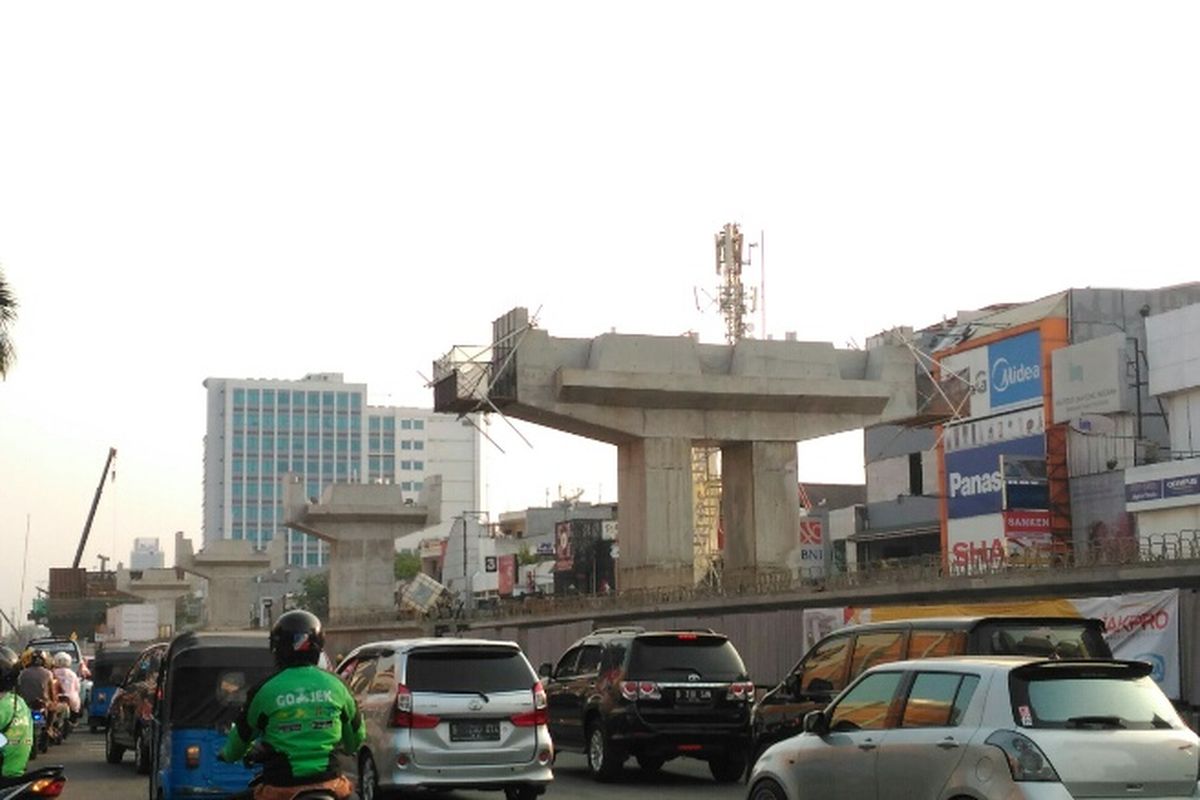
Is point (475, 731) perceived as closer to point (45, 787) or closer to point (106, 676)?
point (45, 787)

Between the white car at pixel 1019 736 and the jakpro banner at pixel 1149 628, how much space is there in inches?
456

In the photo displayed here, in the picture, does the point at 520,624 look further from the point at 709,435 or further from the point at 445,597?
the point at 445,597

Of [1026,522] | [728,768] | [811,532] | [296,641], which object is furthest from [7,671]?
[811,532]

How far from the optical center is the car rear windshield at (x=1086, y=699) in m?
9.66

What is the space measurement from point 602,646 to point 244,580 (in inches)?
3681

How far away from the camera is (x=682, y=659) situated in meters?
19.8

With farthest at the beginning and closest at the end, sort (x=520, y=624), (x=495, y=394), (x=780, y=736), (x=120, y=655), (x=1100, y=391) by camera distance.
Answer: (x=1100, y=391)
(x=520, y=624)
(x=495, y=394)
(x=120, y=655)
(x=780, y=736)

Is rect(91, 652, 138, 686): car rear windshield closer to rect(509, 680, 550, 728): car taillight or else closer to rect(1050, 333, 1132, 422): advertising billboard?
rect(509, 680, 550, 728): car taillight

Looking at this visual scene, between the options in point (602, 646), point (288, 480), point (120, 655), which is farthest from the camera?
point (288, 480)

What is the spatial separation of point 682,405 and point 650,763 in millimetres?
27409

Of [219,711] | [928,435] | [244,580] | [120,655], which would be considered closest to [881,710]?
[219,711]

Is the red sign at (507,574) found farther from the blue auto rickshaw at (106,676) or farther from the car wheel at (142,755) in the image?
the car wheel at (142,755)

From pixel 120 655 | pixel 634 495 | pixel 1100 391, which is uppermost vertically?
pixel 1100 391

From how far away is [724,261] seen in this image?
9544cm
